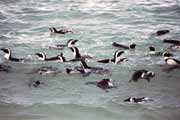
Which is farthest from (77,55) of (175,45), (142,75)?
(175,45)

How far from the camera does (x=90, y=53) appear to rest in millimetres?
11141

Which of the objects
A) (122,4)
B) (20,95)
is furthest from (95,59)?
(122,4)

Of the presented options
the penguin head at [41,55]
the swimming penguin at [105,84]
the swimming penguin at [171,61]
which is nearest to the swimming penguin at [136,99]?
the swimming penguin at [105,84]

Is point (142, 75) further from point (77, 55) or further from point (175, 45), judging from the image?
point (175, 45)

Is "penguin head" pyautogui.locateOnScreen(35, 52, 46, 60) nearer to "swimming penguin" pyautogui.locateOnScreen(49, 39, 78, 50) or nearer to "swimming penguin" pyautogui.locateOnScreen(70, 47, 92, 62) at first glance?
"swimming penguin" pyautogui.locateOnScreen(70, 47, 92, 62)

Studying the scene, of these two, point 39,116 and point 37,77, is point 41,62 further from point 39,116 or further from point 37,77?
point 39,116

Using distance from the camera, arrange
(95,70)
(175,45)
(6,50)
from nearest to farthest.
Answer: (95,70) → (6,50) → (175,45)

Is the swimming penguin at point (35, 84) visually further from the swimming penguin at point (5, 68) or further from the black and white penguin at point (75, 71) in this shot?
the swimming penguin at point (5, 68)

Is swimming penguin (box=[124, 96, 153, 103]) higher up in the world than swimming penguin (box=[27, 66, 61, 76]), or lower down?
lower down

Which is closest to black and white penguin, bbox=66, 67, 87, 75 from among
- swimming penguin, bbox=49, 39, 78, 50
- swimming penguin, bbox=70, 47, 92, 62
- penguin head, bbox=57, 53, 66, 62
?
swimming penguin, bbox=70, 47, 92, 62

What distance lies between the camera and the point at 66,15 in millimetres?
14383

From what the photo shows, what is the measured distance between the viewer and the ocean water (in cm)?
833

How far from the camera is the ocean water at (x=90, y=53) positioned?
8.33 meters

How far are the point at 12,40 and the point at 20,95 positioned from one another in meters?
3.46
